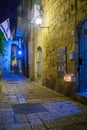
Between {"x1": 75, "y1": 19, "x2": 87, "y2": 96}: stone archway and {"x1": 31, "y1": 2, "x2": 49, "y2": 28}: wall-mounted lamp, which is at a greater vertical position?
{"x1": 31, "y1": 2, "x2": 49, "y2": 28}: wall-mounted lamp

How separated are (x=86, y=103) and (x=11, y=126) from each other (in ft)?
10.1

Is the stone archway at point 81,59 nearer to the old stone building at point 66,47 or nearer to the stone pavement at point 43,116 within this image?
the old stone building at point 66,47

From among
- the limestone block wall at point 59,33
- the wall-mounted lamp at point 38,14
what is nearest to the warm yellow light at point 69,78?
the limestone block wall at point 59,33

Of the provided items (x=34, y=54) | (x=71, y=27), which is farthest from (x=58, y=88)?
(x=34, y=54)

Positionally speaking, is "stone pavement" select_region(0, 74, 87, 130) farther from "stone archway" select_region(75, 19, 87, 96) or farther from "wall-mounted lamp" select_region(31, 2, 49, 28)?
"wall-mounted lamp" select_region(31, 2, 49, 28)

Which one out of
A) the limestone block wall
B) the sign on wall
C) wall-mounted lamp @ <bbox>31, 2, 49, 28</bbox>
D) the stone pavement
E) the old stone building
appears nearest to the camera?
the stone pavement

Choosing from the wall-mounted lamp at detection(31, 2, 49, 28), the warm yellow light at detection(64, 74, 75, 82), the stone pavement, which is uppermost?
the wall-mounted lamp at detection(31, 2, 49, 28)

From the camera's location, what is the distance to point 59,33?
10445 mm

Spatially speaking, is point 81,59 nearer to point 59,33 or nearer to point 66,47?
point 66,47

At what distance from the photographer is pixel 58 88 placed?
10516 millimetres

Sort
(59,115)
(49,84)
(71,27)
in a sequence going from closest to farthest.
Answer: (59,115) → (71,27) → (49,84)

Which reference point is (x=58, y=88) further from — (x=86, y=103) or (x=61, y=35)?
(x=86, y=103)

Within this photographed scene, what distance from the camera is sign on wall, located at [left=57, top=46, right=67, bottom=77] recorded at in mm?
9516

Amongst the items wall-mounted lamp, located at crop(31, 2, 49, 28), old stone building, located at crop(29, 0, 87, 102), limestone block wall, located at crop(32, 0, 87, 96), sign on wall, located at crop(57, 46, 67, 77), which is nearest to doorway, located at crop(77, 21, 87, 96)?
old stone building, located at crop(29, 0, 87, 102)
